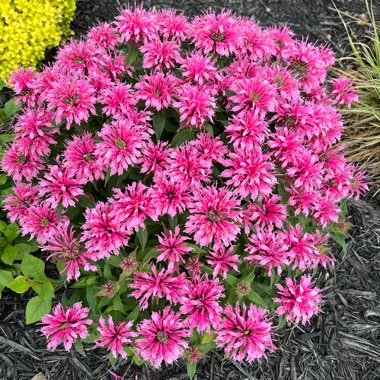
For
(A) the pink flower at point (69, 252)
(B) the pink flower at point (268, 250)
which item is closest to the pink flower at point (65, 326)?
(A) the pink flower at point (69, 252)

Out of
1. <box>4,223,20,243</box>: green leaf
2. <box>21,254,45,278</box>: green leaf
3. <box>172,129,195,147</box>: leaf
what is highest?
<box>172,129,195,147</box>: leaf

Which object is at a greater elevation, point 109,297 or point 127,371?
point 109,297

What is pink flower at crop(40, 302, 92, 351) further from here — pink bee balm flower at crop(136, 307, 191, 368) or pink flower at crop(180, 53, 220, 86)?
pink flower at crop(180, 53, 220, 86)

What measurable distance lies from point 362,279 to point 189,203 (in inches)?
81.2

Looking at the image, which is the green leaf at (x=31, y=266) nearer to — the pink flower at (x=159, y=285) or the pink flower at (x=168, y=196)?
the pink flower at (x=159, y=285)

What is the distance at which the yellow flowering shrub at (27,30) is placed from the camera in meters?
3.46

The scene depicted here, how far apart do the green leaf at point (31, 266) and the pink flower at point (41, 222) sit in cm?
21

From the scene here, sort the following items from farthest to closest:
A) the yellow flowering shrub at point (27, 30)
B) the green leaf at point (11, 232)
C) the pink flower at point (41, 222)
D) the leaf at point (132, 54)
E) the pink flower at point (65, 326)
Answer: the yellow flowering shrub at point (27, 30)
the green leaf at point (11, 232)
the leaf at point (132, 54)
the pink flower at point (41, 222)
the pink flower at point (65, 326)

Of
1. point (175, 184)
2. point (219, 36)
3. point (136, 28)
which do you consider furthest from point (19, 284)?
point (219, 36)

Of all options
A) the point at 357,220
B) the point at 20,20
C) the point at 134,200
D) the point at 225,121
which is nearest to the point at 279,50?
the point at 225,121

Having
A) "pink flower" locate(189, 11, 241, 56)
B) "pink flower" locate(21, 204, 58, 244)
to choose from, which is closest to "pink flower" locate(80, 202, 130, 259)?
"pink flower" locate(21, 204, 58, 244)

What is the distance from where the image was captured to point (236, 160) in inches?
83.0

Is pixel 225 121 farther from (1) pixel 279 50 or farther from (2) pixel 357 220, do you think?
(2) pixel 357 220

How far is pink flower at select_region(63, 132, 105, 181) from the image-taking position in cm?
213
